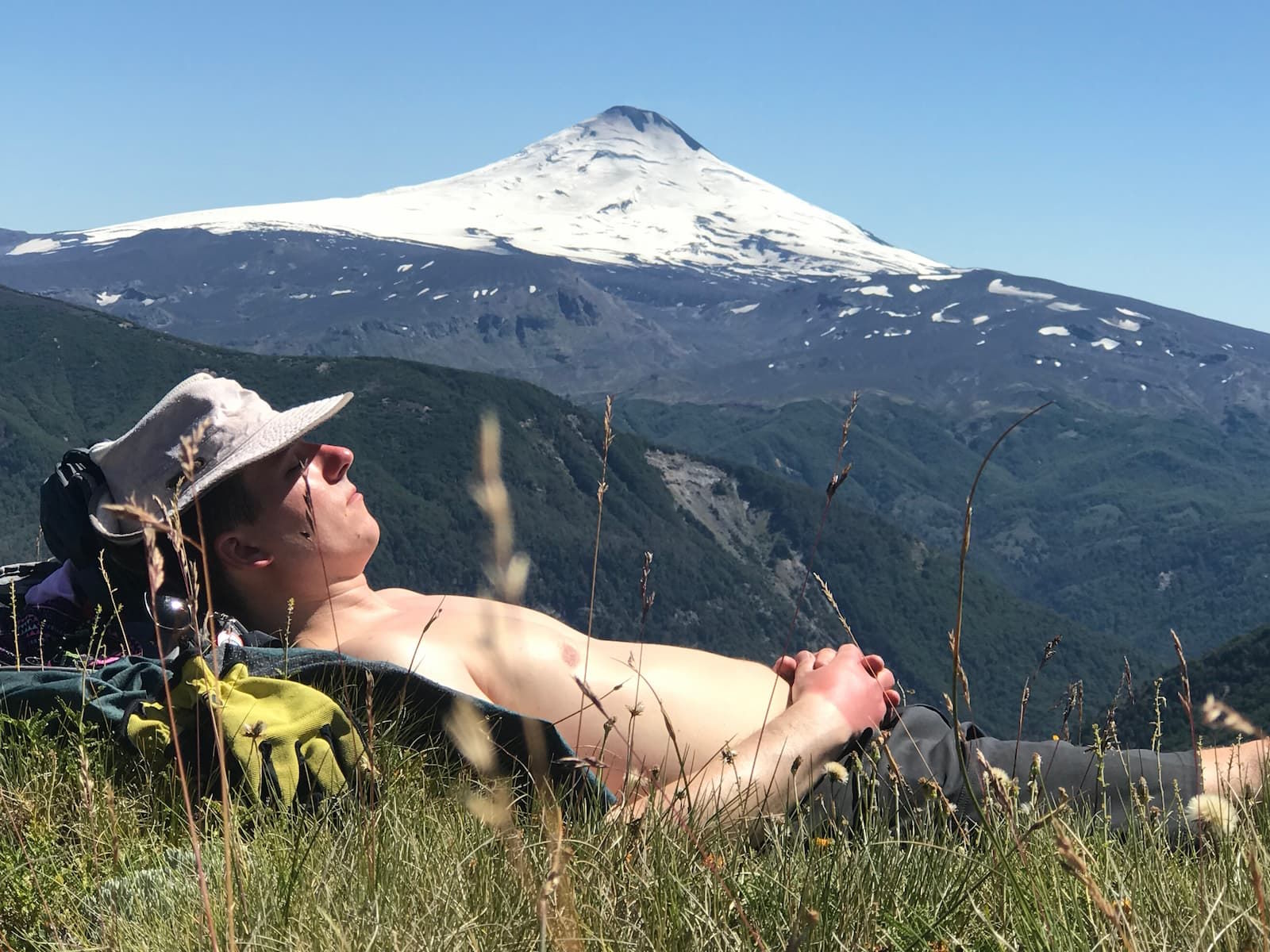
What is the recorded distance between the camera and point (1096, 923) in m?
1.78

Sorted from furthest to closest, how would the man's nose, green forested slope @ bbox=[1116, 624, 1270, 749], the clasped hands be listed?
green forested slope @ bbox=[1116, 624, 1270, 749] < the man's nose < the clasped hands

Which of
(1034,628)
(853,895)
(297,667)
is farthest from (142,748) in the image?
(1034,628)

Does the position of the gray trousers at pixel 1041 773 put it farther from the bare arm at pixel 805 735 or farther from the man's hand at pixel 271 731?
the man's hand at pixel 271 731

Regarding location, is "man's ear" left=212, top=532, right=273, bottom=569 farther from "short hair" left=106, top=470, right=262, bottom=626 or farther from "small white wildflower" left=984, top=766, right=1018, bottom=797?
"small white wildflower" left=984, top=766, right=1018, bottom=797

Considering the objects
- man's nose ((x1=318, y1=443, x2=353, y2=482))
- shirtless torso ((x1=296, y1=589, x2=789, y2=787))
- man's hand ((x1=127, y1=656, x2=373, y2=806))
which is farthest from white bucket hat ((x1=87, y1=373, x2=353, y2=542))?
man's hand ((x1=127, y1=656, x2=373, y2=806))

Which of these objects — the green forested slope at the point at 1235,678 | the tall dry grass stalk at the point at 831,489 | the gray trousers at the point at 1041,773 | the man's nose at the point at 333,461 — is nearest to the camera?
the tall dry grass stalk at the point at 831,489

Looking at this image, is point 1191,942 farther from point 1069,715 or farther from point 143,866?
point 143,866

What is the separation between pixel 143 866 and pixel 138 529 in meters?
1.86

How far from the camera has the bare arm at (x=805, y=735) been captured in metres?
3.00

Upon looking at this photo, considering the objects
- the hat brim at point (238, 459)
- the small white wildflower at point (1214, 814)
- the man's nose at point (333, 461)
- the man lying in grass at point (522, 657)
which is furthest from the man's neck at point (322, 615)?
the small white wildflower at point (1214, 814)

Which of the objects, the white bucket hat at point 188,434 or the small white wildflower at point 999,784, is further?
the white bucket hat at point 188,434

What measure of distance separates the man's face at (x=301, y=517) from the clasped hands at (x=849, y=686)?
4.95 ft

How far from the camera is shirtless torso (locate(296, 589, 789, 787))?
12.2 feet

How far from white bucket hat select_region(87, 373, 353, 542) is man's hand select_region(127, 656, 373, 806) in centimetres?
106
